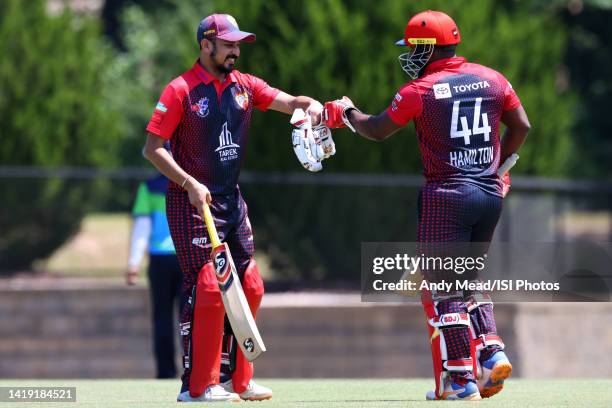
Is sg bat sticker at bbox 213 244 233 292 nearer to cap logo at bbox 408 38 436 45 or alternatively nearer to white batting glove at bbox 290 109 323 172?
white batting glove at bbox 290 109 323 172

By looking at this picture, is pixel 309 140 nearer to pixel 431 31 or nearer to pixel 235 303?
pixel 431 31

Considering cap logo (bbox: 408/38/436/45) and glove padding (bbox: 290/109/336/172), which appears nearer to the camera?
cap logo (bbox: 408/38/436/45)

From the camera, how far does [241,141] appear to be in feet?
25.0

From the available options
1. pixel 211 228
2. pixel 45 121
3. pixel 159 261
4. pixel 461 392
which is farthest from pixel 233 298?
pixel 45 121

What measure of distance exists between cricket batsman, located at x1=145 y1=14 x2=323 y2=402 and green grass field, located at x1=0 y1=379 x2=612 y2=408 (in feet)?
1.09

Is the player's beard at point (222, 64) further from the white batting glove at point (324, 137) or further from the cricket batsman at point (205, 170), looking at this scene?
the white batting glove at point (324, 137)

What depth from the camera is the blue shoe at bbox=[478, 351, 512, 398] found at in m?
7.33

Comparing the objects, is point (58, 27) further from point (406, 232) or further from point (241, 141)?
point (241, 141)

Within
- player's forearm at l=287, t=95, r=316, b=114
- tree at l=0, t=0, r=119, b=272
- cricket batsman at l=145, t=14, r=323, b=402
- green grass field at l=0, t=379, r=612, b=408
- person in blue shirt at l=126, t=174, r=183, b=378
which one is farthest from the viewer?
tree at l=0, t=0, r=119, b=272

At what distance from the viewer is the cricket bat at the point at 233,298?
7273mm

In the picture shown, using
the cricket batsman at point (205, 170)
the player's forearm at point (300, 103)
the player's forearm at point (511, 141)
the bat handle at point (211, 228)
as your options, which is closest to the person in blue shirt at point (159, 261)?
the player's forearm at point (300, 103)

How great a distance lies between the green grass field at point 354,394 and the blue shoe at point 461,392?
8 centimetres

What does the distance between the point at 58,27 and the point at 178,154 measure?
9788mm

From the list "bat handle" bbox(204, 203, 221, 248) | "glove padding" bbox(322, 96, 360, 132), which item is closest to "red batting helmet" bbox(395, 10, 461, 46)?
"glove padding" bbox(322, 96, 360, 132)
